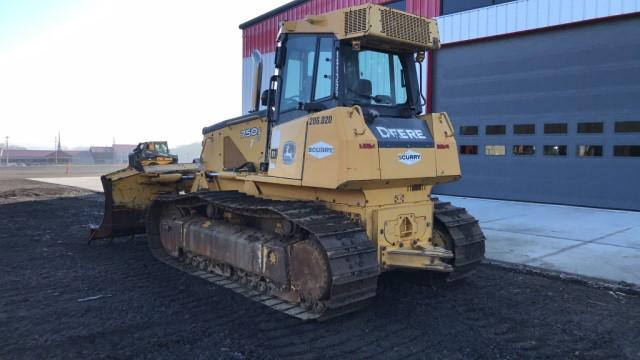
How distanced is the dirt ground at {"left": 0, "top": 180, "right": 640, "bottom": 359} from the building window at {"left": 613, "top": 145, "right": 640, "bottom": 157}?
671cm

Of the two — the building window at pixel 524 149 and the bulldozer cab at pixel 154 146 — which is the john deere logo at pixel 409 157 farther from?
the bulldozer cab at pixel 154 146

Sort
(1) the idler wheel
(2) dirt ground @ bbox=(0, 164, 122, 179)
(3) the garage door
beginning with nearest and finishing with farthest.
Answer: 1. (1) the idler wheel
2. (3) the garage door
3. (2) dirt ground @ bbox=(0, 164, 122, 179)

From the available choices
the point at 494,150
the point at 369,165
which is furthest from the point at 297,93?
the point at 494,150

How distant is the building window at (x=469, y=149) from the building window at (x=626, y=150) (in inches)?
144

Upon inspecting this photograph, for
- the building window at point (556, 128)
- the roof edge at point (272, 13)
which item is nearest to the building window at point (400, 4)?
the roof edge at point (272, 13)

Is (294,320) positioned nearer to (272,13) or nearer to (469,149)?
(469,149)

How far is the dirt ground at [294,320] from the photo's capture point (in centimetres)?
411

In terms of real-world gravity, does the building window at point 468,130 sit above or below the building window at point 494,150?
above

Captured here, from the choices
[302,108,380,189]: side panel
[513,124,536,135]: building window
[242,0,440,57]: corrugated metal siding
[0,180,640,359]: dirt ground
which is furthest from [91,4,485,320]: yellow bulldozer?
[242,0,440,57]: corrugated metal siding

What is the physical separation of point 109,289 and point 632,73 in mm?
11839

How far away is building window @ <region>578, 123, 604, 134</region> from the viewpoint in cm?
1191

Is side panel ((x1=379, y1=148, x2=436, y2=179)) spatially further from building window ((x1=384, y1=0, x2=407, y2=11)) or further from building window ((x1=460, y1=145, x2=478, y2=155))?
building window ((x1=384, y1=0, x2=407, y2=11))

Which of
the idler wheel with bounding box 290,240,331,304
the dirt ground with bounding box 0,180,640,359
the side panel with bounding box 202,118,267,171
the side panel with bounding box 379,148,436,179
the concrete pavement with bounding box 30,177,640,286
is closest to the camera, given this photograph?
the dirt ground with bounding box 0,180,640,359

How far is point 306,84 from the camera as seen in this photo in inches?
217
